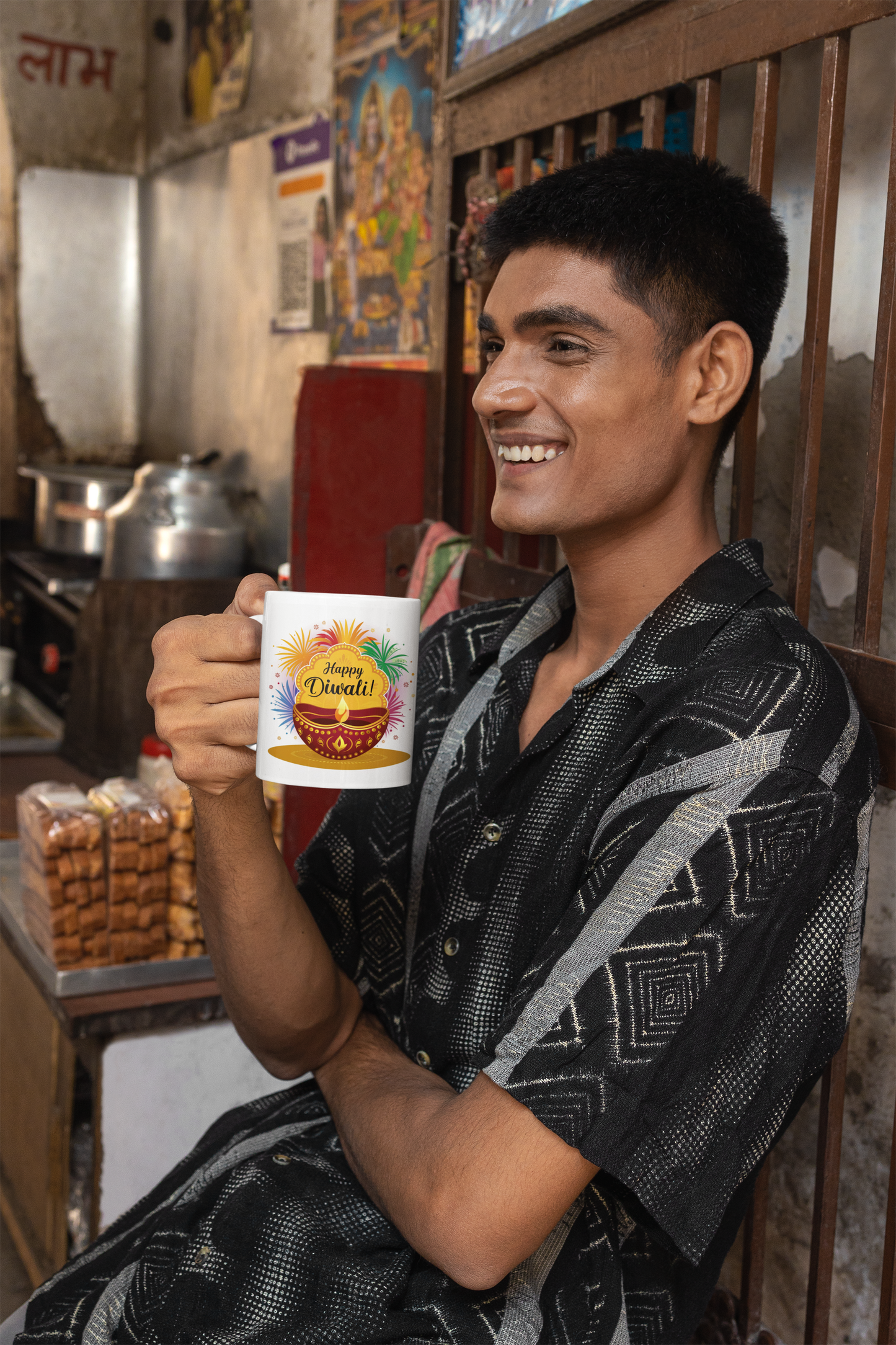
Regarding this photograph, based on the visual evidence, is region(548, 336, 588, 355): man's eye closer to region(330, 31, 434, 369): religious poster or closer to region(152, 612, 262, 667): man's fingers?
region(152, 612, 262, 667): man's fingers

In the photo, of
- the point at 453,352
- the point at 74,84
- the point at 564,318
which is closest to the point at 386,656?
the point at 564,318

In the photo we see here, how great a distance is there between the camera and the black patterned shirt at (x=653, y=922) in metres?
0.93

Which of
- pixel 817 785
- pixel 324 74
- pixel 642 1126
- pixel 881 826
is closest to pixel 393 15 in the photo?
pixel 324 74

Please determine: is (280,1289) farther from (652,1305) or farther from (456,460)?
(456,460)

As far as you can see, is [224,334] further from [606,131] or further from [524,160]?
[606,131]

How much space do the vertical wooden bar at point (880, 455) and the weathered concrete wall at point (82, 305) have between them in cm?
454

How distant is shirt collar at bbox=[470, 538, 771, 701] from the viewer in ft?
3.73

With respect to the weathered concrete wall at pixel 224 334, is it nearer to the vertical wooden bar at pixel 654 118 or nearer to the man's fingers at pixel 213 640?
the vertical wooden bar at pixel 654 118

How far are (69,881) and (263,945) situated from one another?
873 mm

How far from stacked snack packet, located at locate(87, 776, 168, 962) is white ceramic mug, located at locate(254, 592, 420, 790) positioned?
1.12 meters

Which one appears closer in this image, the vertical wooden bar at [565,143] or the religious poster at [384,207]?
the vertical wooden bar at [565,143]

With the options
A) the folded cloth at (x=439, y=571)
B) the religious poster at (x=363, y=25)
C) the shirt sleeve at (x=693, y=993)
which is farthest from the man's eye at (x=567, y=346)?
the religious poster at (x=363, y=25)

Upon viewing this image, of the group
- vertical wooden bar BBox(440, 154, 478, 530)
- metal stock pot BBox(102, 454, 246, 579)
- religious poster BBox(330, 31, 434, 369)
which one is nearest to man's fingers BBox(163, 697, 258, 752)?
vertical wooden bar BBox(440, 154, 478, 530)

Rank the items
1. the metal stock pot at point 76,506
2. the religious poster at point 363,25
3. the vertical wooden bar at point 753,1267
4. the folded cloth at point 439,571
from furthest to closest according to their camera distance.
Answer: the metal stock pot at point 76,506, the religious poster at point 363,25, the folded cloth at point 439,571, the vertical wooden bar at point 753,1267
